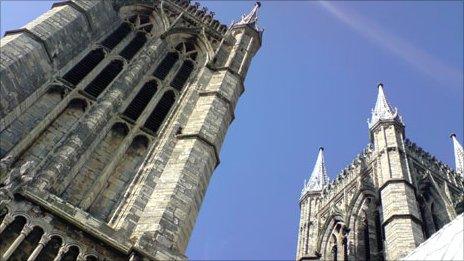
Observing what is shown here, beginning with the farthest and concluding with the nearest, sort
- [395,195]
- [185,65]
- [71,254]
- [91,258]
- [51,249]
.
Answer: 1. [395,195]
2. [185,65]
3. [91,258]
4. [71,254]
5. [51,249]

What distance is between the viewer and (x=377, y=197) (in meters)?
30.1

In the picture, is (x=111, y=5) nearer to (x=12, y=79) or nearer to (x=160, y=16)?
(x=160, y=16)

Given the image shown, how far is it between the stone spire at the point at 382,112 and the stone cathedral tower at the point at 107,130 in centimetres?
1580

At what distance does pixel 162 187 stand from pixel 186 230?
1.09m

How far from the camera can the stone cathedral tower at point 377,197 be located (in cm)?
2767

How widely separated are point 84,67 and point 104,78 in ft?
1.90

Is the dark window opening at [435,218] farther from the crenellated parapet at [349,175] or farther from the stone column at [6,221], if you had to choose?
the stone column at [6,221]

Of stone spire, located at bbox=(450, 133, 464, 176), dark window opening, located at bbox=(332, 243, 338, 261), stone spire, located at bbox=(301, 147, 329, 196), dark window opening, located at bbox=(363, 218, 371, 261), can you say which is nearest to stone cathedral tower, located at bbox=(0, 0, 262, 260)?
dark window opening, located at bbox=(363, 218, 371, 261)

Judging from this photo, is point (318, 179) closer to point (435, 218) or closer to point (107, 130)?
point (435, 218)

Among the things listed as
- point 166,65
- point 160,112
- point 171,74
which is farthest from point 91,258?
point 166,65

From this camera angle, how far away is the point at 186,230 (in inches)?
485

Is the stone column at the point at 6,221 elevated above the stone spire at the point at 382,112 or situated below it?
below

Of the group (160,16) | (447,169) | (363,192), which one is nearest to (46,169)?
(160,16)

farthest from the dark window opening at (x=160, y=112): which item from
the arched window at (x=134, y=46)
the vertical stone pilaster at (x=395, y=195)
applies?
the vertical stone pilaster at (x=395, y=195)
